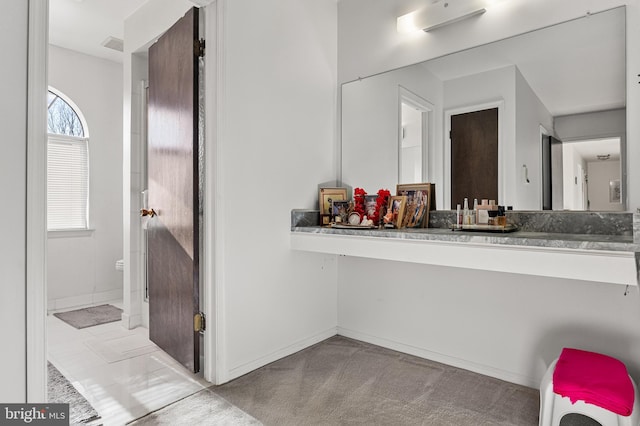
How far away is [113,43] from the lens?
3.54 meters

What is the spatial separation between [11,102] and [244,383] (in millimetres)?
1691

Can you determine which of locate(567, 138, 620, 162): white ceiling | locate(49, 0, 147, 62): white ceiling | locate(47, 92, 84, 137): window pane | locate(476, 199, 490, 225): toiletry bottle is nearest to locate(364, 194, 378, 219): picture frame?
locate(476, 199, 490, 225): toiletry bottle

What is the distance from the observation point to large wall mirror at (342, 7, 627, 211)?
6.04 ft

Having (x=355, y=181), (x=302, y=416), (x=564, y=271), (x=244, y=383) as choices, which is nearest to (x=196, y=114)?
(x=355, y=181)

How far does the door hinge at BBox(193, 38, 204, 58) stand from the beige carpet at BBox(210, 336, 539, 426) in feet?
6.23

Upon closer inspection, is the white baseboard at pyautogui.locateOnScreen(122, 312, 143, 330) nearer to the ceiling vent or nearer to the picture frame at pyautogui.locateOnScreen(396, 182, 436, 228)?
the picture frame at pyautogui.locateOnScreen(396, 182, 436, 228)

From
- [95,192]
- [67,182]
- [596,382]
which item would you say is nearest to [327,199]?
[596,382]

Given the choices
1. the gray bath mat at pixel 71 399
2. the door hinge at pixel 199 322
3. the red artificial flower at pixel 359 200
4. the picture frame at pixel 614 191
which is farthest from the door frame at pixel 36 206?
the picture frame at pixel 614 191

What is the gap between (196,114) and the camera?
7.13ft

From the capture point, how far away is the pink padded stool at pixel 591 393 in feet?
4.51

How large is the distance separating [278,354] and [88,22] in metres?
3.19

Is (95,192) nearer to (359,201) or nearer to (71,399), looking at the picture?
(71,399)

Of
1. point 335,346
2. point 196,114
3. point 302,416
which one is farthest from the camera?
point 335,346

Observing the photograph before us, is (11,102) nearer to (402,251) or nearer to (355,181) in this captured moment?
(402,251)
